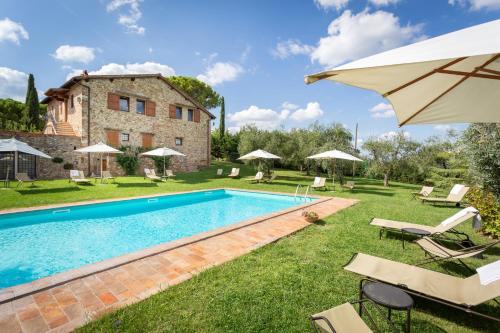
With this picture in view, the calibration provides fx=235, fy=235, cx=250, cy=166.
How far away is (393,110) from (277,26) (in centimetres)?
837

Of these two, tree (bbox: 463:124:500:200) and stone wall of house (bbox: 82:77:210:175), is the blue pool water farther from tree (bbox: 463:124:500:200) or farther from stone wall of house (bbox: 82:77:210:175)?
stone wall of house (bbox: 82:77:210:175)

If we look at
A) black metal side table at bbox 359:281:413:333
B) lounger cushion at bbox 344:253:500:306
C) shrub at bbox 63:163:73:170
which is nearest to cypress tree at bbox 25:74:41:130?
shrub at bbox 63:163:73:170

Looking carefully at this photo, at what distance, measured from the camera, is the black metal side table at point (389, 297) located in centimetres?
215

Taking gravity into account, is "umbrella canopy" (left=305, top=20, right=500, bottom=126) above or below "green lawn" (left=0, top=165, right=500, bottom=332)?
above

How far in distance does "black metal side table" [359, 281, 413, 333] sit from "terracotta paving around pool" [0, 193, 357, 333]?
2.44 m

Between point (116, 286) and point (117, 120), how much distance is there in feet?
59.3

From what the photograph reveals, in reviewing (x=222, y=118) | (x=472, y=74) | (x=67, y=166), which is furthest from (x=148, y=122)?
(x=472, y=74)

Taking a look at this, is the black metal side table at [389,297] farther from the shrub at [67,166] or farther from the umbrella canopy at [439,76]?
the shrub at [67,166]

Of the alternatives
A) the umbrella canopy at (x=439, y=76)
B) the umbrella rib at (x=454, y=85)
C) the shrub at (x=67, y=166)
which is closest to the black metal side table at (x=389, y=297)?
the umbrella canopy at (x=439, y=76)

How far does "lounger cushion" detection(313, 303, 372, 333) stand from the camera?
6.51 ft

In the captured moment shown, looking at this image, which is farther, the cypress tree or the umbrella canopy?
the cypress tree

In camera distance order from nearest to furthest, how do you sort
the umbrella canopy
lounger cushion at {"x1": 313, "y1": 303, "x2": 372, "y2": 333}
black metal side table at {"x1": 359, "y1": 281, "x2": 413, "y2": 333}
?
the umbrella canopy
lounger cushion at {"x1": 313, "y1": 303, "x2": 372, "y2": 333}
black metal side table at {"x1": 359, "y1": 281, "x2": 413, "y2": 333}

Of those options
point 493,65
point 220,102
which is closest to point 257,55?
point 493,65

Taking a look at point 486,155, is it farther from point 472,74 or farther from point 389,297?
point 389,297
